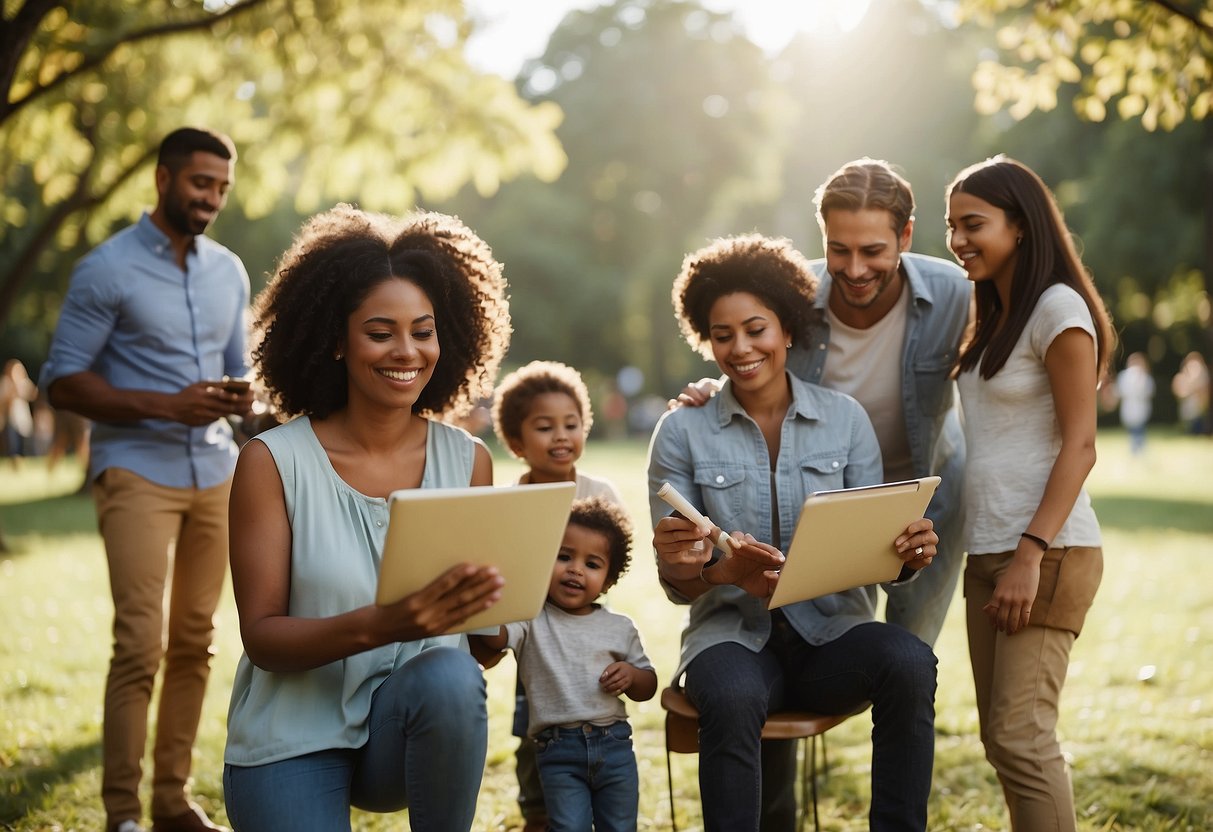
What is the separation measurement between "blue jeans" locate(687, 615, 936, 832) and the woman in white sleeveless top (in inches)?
13.6

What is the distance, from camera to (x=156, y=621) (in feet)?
14.5

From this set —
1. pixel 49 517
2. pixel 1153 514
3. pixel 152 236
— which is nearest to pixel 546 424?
pixel 152 236

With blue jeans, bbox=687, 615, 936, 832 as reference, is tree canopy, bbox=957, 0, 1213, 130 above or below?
above

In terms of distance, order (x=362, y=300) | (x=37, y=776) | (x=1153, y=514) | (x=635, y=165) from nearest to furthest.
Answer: (x=362, y=300) → (x=37, y=776) → (x=1153, y=514) → (x=635, y=165)

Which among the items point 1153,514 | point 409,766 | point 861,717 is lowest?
point 861,717

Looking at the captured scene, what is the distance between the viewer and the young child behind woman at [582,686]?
3.63 m

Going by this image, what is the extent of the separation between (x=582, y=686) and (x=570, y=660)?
0.09 metres

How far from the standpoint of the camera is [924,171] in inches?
1337

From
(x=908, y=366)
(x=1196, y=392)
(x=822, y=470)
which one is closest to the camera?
(x=822, y=470)

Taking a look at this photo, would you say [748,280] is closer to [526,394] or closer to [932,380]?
[932,380]

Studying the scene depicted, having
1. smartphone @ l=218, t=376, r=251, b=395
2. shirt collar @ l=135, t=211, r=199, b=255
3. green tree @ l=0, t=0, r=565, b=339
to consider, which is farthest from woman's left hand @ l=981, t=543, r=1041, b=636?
green tree @ l=0, t=0, r=565, b=339

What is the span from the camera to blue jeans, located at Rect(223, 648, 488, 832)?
2.77 meters

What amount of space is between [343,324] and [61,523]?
43.4 ft

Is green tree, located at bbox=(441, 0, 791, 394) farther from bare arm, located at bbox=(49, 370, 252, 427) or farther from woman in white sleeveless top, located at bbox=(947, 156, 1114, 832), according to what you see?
woman in white sleeveless top, located at bbox=(947, 156, 1114, 832)
